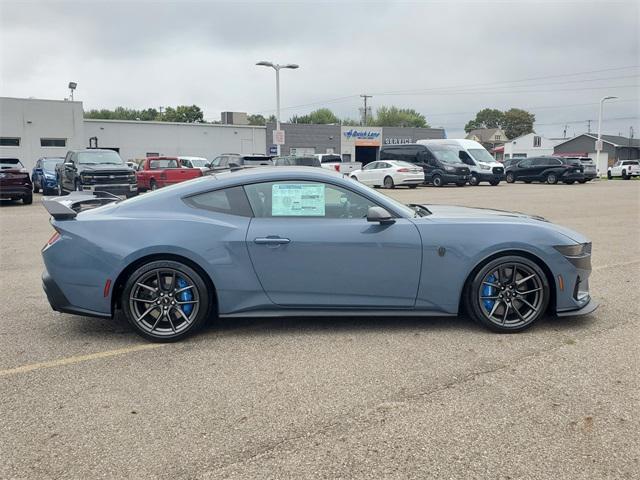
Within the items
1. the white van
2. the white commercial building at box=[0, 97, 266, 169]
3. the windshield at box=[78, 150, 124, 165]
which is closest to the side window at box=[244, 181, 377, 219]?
the windshield at box=[78, 150, 124, 165]

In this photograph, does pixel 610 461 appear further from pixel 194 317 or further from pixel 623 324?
pixel 194 317

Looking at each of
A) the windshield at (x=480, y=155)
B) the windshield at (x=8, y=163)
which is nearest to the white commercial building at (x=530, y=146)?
the windshield at (x=480, y=155)

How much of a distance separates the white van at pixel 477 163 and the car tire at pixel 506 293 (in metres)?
25.7

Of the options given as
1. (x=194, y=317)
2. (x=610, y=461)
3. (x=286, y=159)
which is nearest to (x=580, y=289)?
(x=610, y=461)

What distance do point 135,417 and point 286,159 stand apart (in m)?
23.1

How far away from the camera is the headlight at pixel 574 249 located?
4.57m

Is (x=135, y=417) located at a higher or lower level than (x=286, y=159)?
lower

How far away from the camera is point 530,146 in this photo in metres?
81.8

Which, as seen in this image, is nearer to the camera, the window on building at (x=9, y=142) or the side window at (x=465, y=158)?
the side window at (x=465, y=158)

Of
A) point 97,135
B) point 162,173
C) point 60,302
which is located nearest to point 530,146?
point 97,135

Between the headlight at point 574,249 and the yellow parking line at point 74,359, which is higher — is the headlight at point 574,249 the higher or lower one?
the higher one

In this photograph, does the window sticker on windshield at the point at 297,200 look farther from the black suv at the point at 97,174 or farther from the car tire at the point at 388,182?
the car tire at the point at 388,182

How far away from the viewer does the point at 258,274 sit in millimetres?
4449

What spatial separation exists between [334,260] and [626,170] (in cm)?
4468
